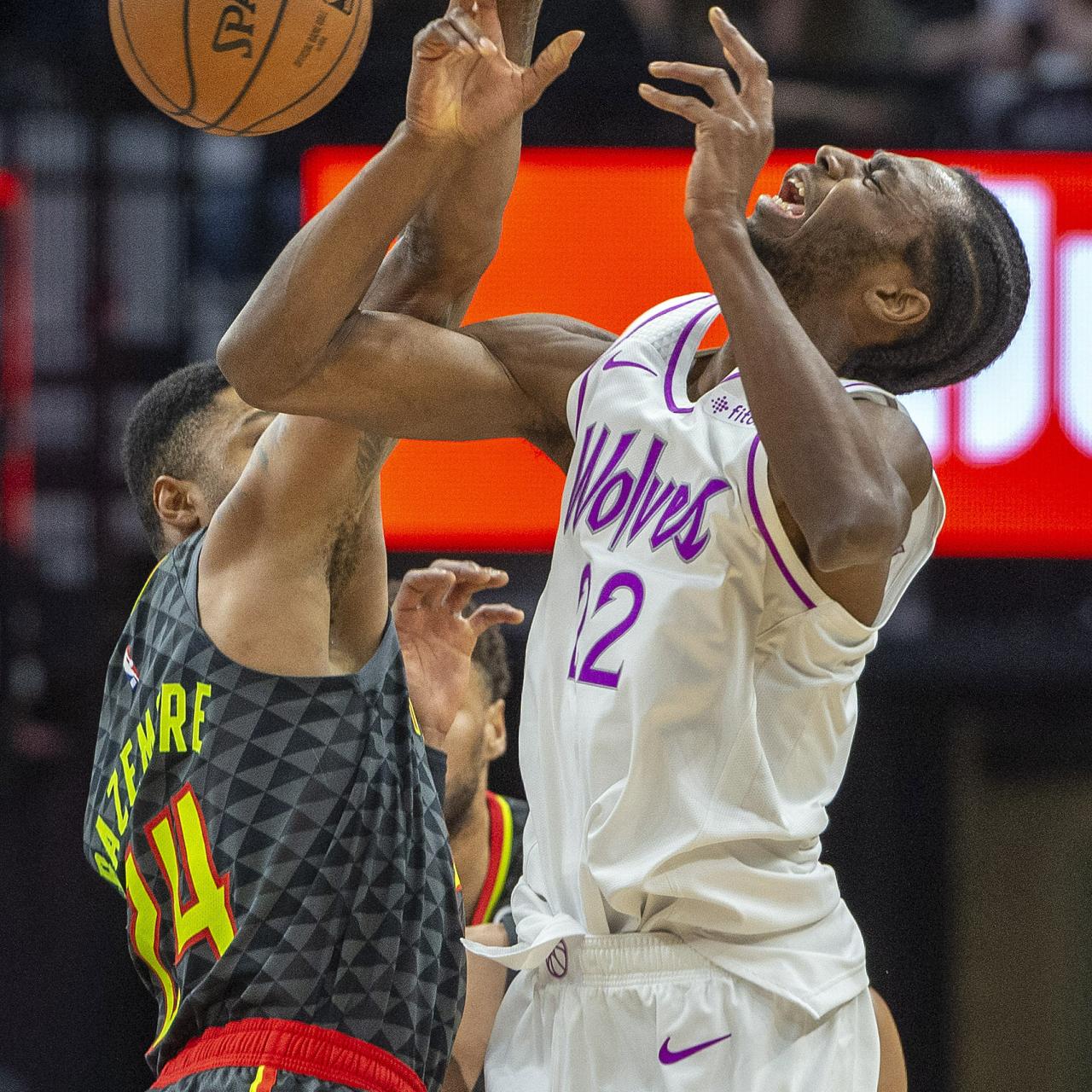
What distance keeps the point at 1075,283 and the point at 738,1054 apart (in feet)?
8.39

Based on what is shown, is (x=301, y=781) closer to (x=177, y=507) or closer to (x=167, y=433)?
(x=177, y=507)

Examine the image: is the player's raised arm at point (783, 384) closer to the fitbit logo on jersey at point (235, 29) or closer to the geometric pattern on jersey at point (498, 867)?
the fitbit logo on jersey at point (235, 29)

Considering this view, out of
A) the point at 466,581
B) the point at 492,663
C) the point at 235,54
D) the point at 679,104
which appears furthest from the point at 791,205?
the point at 492,663

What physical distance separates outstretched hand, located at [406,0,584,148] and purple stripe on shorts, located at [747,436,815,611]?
19.3 inches

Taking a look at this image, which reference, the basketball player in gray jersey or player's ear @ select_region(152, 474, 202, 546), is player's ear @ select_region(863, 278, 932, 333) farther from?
player's ear @ select_region(152, 474, 202, 546)

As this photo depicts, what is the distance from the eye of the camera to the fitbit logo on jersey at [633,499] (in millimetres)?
1897

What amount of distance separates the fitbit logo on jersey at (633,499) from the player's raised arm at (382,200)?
0.34 metres

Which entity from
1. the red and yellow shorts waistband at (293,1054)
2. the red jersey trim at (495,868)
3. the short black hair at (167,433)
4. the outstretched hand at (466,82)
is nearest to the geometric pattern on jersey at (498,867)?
the red jersey trim at (495,868)

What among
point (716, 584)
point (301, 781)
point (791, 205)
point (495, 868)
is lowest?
point (495, 868)

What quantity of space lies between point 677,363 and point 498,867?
68.8 inches

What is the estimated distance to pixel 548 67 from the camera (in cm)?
196

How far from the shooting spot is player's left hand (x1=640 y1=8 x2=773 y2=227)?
1.86m

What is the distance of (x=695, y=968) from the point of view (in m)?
1.91

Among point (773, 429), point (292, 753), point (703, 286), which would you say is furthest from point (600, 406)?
point (703, 286)
